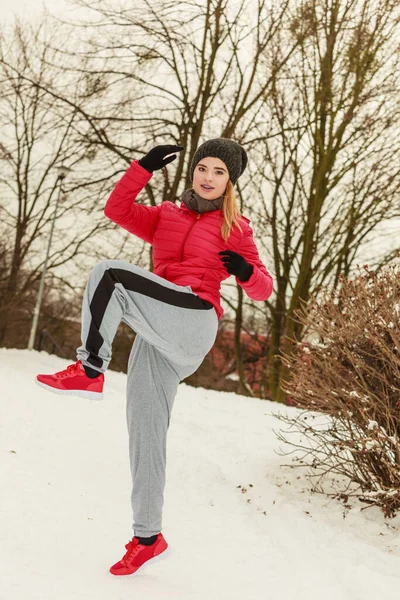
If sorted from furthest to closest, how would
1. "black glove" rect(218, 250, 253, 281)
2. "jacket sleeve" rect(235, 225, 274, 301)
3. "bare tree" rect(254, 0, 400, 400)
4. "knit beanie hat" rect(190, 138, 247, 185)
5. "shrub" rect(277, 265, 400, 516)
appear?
"bare tree" rect(254, 0, 400, 400) → "shrub" rect(277, 265, 400, 516) → "knit beanie hat" rect(190, 138, 247, 185) → "jacket sleeve" rect(235, 225, 274, 301) → "black glove" rect(218, 250, 253, 281)

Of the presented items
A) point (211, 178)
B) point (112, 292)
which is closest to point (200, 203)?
point (211, 178)

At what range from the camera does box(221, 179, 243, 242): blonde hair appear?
280cm

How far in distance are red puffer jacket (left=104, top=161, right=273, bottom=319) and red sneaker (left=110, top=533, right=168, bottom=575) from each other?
125 cm

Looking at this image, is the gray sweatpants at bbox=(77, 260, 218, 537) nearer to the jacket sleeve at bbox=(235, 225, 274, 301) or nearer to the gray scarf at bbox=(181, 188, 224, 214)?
the jacket sleeve at bbox=(235, 225, 274, 301)

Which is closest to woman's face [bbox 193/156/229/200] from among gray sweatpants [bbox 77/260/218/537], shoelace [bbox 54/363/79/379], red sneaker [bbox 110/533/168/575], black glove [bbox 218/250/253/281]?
black glove [bbox 218/250/253/281]

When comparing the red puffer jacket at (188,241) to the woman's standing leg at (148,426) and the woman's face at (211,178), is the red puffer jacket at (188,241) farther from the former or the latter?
the woman's standing leg at (148,426)

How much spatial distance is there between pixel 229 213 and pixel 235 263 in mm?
292

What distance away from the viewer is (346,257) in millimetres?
15656

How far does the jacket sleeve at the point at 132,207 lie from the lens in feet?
9.16

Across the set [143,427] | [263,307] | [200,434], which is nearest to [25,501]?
[143,427]

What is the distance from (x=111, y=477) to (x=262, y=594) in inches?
83.8

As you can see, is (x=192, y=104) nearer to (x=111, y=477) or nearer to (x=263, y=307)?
(x=263, y=307)

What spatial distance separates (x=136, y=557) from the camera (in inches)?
115

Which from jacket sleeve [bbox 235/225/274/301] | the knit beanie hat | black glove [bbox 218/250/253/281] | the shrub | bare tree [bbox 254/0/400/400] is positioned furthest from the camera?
bare tree [bbox 254/0/400/400]
